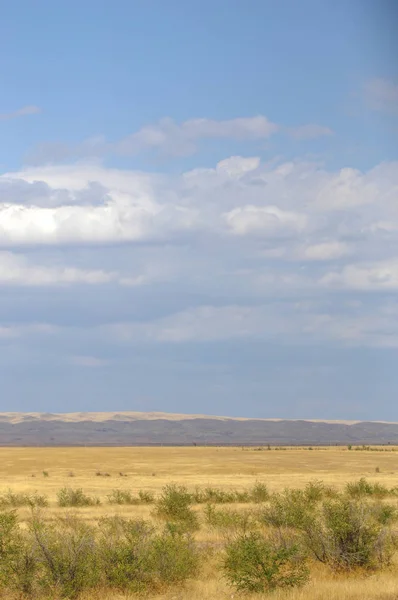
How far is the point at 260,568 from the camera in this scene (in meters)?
16.2

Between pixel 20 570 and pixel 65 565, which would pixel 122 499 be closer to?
pixel 20 570

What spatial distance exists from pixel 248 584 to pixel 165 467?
6784 cm

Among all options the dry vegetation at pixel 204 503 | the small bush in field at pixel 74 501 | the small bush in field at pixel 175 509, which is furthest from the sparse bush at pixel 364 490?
the small bush in field at pixel 74 501

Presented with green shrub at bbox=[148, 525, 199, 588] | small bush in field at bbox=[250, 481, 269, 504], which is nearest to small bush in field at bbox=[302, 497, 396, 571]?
green shrub at bbox=[148, 525, 199, 588]

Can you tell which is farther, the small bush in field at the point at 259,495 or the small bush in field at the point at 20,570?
the small bush in field at the point at 259,495

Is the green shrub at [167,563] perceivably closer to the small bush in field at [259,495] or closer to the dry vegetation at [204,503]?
the dry vegetation at [204,503]

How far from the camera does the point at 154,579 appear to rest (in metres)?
16.8

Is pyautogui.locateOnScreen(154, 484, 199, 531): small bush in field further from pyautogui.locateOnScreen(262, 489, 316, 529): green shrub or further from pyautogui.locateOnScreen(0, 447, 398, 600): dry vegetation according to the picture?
pyautogui.locateOnScreen(262, 489, 316, 529): green shrub

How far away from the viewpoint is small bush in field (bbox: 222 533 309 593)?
15.9 m

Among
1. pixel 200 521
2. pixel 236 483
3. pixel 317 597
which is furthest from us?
pixel 236 483

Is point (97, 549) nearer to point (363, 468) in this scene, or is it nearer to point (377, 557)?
point (377, 557)

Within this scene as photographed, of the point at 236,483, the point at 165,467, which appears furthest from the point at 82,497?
the point at 165,467

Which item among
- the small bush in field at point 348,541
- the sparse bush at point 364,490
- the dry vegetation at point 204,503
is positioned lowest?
the dry vegetation at point 204,503

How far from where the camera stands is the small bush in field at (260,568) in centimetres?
1590
